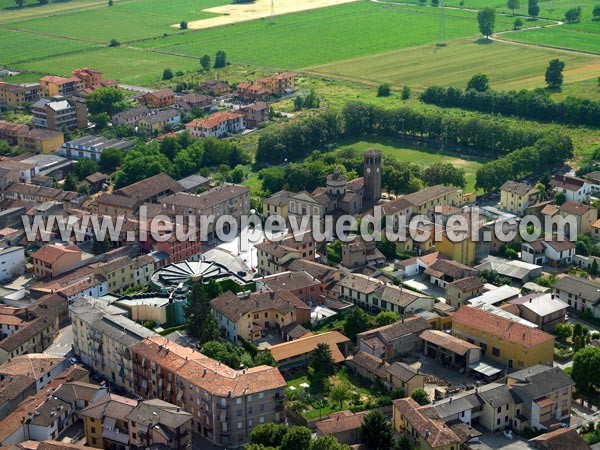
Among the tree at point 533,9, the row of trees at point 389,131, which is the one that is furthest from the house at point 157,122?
the tree at point 533,9

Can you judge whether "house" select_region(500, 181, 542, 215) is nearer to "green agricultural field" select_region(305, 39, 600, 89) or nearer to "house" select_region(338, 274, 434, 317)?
"house" select_region(338, 274, 434, 317)

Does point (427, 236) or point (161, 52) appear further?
point (161, 52)

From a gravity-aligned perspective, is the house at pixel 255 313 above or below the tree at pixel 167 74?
below

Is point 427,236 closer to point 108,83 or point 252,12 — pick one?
point 108,83

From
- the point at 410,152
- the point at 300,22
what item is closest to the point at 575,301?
the point at 410,152

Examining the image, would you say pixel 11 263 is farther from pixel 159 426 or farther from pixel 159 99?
pixel 159 99

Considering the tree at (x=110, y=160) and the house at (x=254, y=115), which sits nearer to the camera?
the tree at (x=110, y=160)

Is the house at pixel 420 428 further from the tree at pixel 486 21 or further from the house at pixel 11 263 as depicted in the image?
the tree at pixel 486 21

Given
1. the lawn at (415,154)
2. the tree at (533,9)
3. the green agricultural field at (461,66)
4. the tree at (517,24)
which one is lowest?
the lawn at (415,154)
